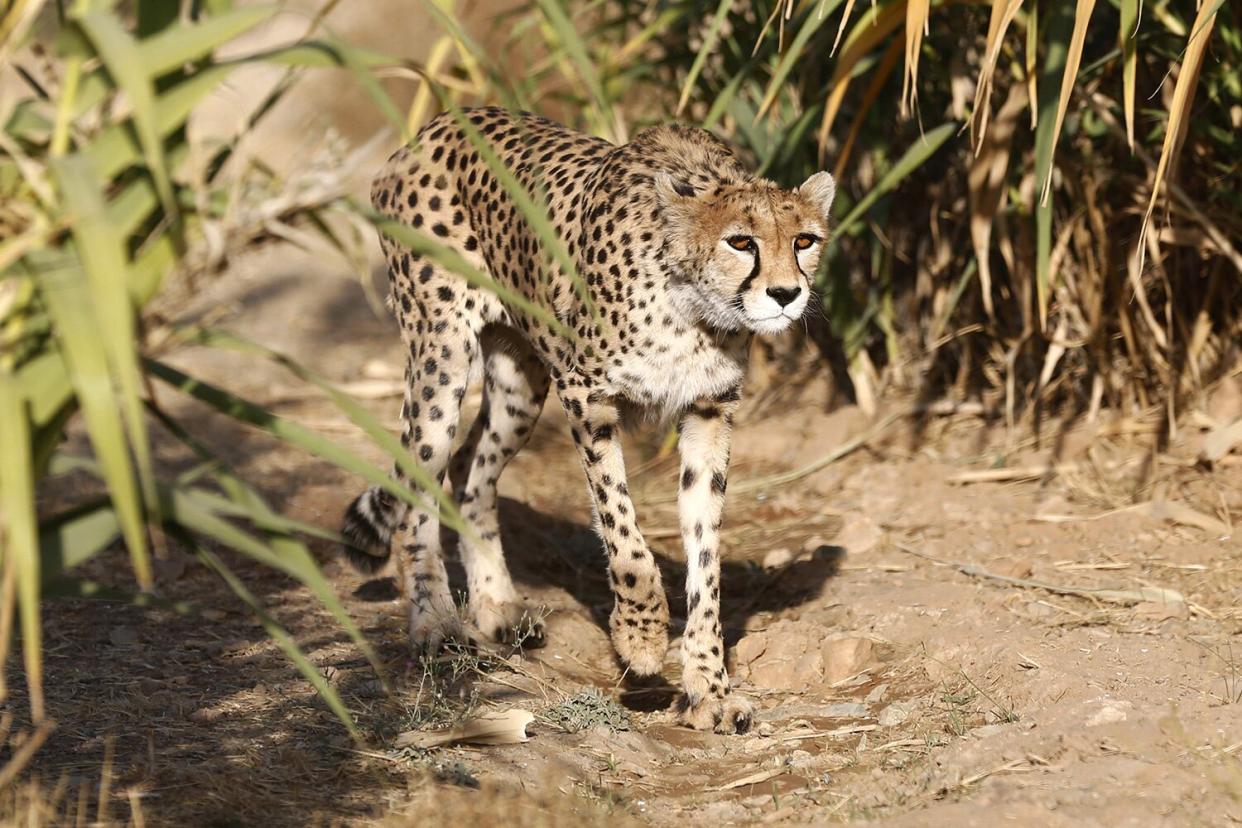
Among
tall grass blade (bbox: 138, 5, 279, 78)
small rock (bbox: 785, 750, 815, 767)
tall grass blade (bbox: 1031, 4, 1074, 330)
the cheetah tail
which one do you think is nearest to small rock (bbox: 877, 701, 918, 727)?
small rock (bbox: 785, 750, 815, 767)

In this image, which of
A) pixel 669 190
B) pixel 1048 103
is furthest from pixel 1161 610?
pixel 669 190

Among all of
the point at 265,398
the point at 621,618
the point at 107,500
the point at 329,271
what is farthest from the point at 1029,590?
the point at 329,271

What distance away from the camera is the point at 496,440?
455 cm

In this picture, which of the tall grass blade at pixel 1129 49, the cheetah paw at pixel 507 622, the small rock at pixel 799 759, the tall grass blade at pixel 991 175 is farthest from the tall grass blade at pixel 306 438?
the tall grass blade at pixel 991 175

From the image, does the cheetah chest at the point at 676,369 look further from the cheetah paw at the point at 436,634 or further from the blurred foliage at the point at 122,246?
the blurred foliage at the point at 122,246

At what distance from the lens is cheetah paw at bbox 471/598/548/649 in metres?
4.27

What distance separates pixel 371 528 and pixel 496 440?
0.45m

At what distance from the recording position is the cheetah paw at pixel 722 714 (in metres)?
3.72

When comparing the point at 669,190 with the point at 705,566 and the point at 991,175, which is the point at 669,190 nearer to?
the point at 705,566

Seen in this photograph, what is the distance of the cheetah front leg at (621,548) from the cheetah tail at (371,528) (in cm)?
65

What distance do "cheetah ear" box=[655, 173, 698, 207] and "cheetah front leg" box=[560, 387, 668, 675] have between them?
54 centimetres

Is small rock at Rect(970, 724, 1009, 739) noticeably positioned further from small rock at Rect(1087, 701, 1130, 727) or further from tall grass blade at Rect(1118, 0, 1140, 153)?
tall grass blade at Rect(1118, 0, 1140, 153)

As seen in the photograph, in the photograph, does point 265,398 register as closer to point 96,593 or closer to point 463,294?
point 463,294

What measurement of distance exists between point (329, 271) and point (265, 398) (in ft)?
8.28
